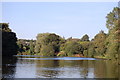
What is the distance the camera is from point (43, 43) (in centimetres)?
10450

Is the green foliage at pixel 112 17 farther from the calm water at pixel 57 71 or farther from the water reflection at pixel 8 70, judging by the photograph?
the water reflection at pixel 8 70

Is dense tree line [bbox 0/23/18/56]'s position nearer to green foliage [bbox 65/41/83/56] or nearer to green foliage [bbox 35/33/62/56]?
green foliage [bbox 65/41/83/56]

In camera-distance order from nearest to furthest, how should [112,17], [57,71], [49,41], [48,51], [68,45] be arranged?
[57,71] → [112,17] → [68,45] → [48,51] → [49,41]

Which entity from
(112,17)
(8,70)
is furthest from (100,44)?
(8,70)

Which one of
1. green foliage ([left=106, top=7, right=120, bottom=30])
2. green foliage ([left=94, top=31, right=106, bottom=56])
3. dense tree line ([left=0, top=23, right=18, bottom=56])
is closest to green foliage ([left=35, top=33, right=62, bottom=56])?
green foliage ([left=94, top=31, right=106, bottom=56])

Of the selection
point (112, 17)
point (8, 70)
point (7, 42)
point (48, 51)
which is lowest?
point (8, 70)

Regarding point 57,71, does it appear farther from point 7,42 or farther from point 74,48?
point 74,48

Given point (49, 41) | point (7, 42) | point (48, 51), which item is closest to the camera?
point (7, 42)

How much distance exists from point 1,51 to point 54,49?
148 ft

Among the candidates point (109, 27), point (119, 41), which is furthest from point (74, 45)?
point (119, 41)

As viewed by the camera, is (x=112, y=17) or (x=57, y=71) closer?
(x=57, y=71)

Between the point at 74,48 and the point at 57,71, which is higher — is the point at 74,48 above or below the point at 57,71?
above

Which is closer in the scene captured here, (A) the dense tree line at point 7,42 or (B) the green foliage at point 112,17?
(A) the dense tree line at point 7,42

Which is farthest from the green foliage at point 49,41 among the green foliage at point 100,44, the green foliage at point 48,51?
the green foliage at point 100,44
